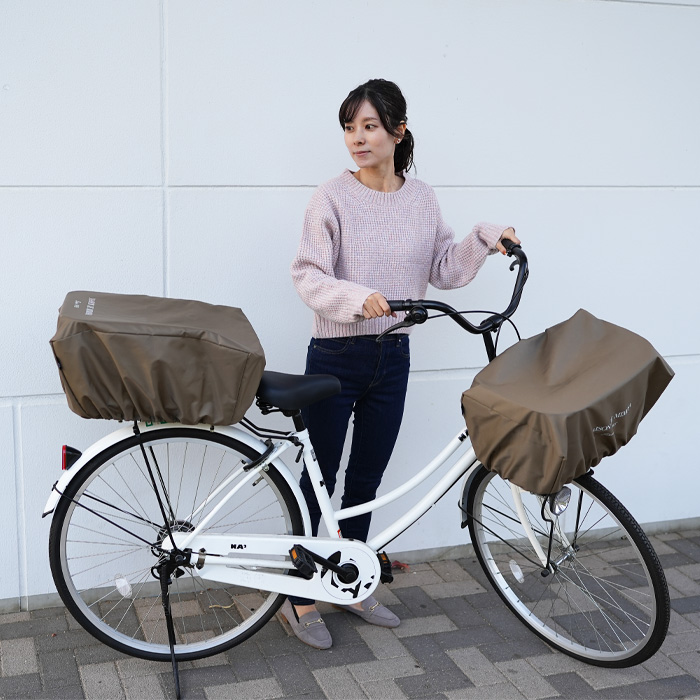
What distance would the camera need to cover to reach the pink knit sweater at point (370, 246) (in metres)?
2.73

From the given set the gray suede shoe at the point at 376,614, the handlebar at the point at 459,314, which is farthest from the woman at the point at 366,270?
the gray suede shoe at the point at 376,614

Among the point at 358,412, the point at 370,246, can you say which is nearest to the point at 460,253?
the point at 370,246

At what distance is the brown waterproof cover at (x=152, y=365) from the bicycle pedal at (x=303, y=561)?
505 millimetres

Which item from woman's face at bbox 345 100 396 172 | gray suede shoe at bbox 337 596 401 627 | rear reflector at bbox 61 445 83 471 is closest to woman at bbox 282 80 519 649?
woman's face at bbox 345 100 396 172

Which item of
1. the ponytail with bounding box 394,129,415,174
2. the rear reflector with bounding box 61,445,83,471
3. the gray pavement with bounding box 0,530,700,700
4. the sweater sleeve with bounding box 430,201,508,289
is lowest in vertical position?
the gray pavement with bounding box 0,530,700,700

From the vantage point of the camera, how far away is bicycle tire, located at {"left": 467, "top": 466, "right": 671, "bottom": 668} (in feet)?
8.90

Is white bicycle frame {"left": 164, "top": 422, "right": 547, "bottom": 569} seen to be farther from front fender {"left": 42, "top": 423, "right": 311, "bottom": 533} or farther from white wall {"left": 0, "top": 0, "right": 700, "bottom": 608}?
white wall {"left": 0, "top": 0, "right": 700, "bottom": 608}

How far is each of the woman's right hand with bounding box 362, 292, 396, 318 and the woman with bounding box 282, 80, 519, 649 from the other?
2.2 inches

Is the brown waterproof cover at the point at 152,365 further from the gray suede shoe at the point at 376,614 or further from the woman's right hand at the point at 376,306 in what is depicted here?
the gray suede shoe at the point at 376,614

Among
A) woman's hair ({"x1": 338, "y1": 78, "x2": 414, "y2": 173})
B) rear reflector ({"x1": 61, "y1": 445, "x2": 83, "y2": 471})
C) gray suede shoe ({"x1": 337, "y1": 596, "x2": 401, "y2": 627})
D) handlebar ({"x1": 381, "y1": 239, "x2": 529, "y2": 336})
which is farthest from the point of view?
gray suede shoe ({"x1": 337, "y1": 596, "x2": 401, "y2": 627})

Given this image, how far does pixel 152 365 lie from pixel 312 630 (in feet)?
3.84

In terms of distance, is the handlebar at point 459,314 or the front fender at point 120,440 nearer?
the handlebar at point 459,314

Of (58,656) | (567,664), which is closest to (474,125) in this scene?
(567,664)

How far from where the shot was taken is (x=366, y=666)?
2.90 m
